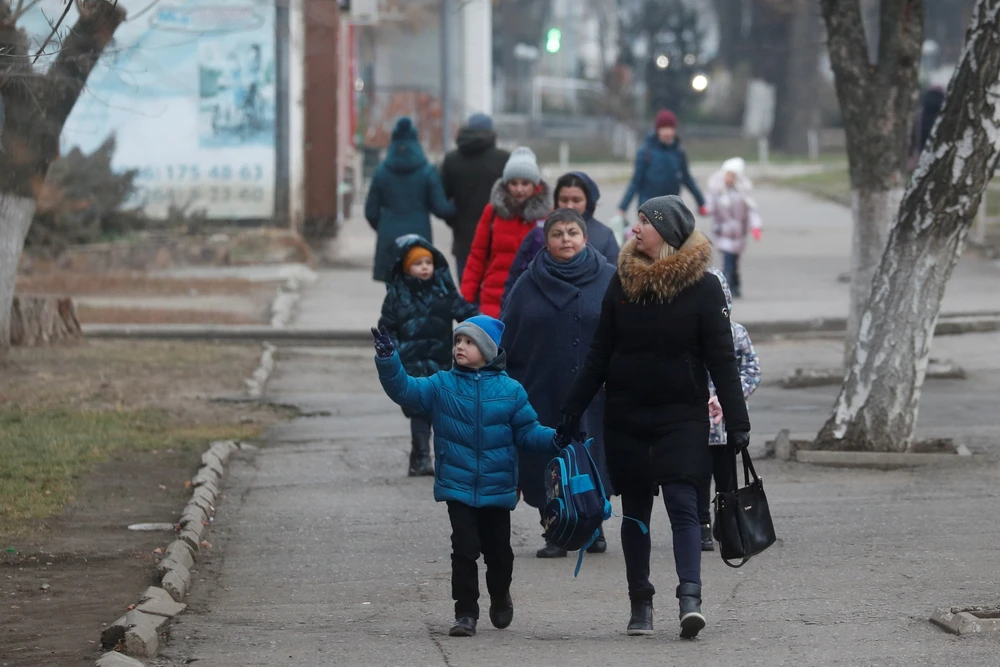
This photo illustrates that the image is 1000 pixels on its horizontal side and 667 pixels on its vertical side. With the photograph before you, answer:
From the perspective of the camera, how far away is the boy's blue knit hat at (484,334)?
246 inches

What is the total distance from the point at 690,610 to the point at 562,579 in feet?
4.30

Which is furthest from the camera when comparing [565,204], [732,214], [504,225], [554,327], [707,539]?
[732,214]

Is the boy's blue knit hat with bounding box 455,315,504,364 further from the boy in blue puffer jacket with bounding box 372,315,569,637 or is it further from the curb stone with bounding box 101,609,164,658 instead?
the curb stone with bounding box 101,609,164,658

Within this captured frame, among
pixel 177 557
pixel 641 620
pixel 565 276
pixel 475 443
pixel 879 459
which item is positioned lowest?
pixel 879 459

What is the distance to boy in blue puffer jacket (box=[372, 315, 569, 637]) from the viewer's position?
621 cm

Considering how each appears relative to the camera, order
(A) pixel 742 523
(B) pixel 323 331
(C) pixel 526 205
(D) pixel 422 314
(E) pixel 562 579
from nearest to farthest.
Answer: (A) pixel 742 523
(E) pixel 562 579
(C) pixel 526 205
(D) pixel 422 314
(B) pixel 323 331

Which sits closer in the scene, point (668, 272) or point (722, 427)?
point (668, 272)

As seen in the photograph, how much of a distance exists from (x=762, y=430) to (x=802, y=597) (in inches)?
180

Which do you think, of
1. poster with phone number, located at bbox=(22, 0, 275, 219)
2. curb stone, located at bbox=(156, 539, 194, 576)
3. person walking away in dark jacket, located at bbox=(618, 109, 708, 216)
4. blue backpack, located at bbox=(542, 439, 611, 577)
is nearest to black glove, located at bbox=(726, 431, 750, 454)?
blue backpack, located at bbox=(542, 439, 611, 577)

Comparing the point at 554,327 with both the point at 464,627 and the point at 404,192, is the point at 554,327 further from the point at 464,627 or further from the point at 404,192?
→ the point at 404,192

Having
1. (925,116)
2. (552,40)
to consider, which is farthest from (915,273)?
(552,40)

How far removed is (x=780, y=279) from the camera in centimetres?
2094

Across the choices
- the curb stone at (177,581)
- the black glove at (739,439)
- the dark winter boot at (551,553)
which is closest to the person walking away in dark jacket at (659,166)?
the dark winter boot at (551,553)

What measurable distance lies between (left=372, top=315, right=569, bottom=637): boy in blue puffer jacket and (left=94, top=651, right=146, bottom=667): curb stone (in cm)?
123
